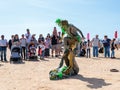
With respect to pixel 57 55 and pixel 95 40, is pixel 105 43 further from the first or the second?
pixel 57 55

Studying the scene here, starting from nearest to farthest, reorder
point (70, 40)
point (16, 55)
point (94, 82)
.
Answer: point (94, 82) → point (70, 40) → point (16, 55)

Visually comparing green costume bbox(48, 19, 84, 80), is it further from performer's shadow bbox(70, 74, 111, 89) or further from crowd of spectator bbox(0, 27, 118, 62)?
crowd of spectator bbox(0, 27, 118, 62)

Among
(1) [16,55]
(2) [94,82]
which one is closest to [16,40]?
(1) [16,55]

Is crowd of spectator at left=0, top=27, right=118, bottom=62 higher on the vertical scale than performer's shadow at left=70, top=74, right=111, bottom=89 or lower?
higher

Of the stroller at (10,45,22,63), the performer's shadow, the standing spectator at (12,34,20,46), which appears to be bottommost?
the performer's shadow

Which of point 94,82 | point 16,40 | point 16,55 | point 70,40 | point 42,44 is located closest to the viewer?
point 94,82

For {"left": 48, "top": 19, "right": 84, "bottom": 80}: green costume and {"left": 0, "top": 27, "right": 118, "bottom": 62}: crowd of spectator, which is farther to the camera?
{"left": 0, "top": 27, "right": 118, "bottom": 62}: crowd of spectator

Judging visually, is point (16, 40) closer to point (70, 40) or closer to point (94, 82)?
point (70, 40)

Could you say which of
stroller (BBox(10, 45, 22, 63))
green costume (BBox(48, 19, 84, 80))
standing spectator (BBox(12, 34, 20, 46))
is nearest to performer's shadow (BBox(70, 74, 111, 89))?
green costume (BBox(48, 19, 84, 80))

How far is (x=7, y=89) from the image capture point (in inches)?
442

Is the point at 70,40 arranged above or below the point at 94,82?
above

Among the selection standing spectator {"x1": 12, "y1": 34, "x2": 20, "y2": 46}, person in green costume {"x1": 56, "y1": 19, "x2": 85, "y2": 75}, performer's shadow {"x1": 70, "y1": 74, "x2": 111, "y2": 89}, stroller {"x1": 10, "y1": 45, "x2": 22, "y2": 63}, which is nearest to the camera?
performer's shadow {"x1": 70, "y1": 74, "x2": 111, "y2": 89}

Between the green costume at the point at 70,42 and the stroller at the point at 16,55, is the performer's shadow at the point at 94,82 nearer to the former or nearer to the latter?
the green costume at the point at 70,42

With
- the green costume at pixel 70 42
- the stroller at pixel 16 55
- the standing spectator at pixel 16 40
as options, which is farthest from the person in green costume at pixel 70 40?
the standing spectator at pixel 16 40
